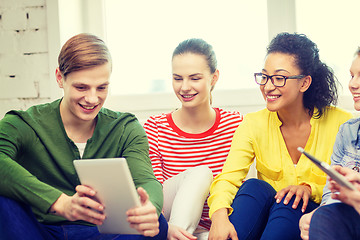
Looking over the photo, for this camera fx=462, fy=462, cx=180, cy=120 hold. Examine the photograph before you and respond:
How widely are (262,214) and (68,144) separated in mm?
736

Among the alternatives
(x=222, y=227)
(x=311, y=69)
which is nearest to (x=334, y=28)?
(x=311, y=69)

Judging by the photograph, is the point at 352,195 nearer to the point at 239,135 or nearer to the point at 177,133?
the point at 239,135

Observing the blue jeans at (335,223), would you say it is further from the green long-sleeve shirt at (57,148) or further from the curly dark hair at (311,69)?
the curly dark hair at (311,69)

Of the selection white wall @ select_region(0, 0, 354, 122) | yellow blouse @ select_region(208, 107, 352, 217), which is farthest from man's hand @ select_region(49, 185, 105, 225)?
white wall @ select_region(0, 0, 354, 122)

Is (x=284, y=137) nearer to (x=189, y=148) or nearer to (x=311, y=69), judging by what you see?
(x=311, y=69)

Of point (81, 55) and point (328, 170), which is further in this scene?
point (81, 55)

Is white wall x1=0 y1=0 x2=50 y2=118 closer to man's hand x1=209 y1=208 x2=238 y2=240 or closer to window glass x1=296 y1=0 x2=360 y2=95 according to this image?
man's hand x1=209 y1=208 x2=238 y2=240

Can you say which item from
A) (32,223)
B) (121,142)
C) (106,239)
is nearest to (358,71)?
(121,142)

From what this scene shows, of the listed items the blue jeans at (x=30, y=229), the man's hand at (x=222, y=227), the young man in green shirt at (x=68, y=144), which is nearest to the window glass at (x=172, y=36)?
the young man in green shirt at (x=68, y=144)

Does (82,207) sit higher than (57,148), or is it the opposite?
(57,148)

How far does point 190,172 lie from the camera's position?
1.90 metres

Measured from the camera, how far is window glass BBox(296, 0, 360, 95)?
2506 millimetres

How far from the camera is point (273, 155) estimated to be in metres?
1.88

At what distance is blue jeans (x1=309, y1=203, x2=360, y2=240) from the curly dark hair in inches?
23.3
